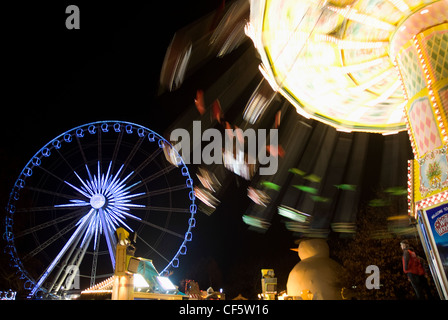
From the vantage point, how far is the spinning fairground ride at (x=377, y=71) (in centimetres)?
676

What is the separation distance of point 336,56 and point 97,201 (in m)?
13.3

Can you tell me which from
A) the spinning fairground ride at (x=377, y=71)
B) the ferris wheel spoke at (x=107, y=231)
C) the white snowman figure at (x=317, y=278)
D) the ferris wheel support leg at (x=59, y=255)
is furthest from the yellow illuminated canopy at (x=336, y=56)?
the ferris wheel support leg at (x=59, y=255)

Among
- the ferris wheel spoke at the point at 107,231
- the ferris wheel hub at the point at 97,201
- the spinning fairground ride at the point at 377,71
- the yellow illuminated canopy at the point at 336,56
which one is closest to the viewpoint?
the spinning fairground ride at the point at 377,71

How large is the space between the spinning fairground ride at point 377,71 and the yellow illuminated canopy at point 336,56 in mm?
23

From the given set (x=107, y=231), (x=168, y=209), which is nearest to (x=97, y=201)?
(x=107, y=231)

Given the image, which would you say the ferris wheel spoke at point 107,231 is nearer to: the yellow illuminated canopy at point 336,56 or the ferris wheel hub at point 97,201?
the ferris wheel hub at point 97,201

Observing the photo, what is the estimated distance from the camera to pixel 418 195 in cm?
702

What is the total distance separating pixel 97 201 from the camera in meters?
18.3

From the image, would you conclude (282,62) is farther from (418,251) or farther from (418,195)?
(418,251)

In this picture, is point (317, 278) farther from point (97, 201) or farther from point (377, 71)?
point (377, 71)

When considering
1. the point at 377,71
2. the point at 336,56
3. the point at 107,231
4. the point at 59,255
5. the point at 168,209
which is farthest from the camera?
the point at 168,209

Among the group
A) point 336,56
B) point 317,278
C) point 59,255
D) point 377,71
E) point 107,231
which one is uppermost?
point 336,56

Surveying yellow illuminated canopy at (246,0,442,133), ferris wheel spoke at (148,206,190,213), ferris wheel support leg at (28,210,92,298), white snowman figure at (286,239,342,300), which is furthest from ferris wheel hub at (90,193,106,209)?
yellow illuminated canopy at (246,0,442,133)
